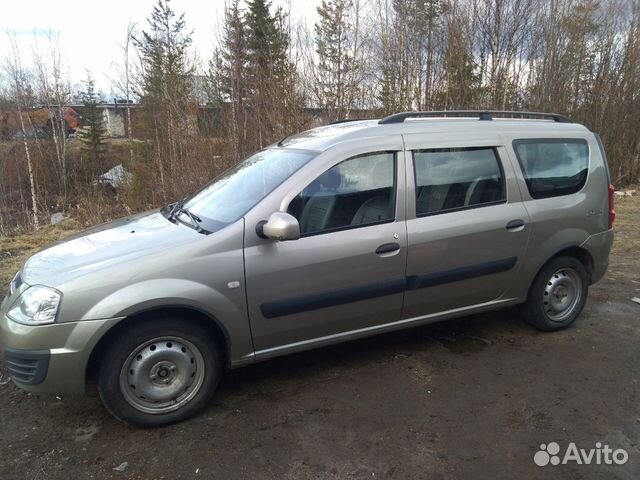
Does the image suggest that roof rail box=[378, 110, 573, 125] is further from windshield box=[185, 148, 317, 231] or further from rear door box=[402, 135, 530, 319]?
windshield box=[185, 148, 317, 231]

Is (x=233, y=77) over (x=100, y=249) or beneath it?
over

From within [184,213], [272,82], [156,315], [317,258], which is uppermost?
[272,82]

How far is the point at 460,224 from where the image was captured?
3428 millimetres

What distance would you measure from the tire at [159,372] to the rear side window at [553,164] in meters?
2.84

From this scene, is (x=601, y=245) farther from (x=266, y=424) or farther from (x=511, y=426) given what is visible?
(x=266, y=424)

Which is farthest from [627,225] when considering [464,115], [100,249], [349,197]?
[100,249]

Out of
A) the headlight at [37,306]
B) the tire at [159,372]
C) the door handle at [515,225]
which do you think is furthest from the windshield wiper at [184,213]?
the door handle at [515,225]

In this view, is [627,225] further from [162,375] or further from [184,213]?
[162,375]

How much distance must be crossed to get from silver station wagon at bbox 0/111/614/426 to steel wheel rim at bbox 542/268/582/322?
0.04 feet

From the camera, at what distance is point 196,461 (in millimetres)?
2496

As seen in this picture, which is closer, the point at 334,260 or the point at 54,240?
the point at 334,260

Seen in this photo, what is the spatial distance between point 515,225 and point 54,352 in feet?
10.8

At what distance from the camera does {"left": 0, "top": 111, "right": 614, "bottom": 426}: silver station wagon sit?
8.61 feet
